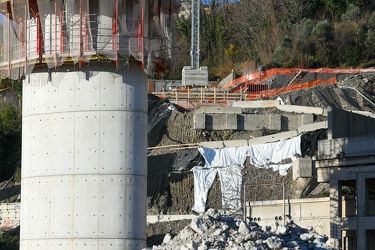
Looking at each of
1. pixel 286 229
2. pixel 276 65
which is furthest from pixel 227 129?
pixel 286 229

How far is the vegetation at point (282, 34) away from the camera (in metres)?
92.1

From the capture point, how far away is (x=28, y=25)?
3036cm

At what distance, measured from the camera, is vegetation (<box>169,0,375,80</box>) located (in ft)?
302

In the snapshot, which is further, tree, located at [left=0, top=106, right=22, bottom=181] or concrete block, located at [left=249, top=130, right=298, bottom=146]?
tree, located at [left=0, top=106, right=22, bottom=181]

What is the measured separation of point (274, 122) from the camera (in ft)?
204

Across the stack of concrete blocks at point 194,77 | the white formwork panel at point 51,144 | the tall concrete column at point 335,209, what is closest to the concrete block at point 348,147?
the tall concrete column at point 335,209

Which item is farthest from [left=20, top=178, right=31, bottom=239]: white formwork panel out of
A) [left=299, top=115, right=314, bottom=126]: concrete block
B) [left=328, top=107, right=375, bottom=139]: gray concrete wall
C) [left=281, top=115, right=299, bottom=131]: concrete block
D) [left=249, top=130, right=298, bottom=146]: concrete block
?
[left=299, top=115, right=314, bottom=126]: concrete block

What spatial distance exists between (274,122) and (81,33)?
34.3 metres

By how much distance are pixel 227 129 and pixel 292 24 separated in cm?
3806

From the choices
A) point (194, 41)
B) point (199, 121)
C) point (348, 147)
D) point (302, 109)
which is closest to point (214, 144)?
point (199, 121)

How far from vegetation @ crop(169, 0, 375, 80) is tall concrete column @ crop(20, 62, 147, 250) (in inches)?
2451

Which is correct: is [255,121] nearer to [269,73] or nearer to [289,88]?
[289,88]

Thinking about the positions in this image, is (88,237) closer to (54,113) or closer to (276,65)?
(54,113)

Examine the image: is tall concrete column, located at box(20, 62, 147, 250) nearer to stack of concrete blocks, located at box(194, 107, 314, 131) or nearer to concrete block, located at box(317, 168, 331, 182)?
concrete block, located at box(317, 168, 331, 182)
